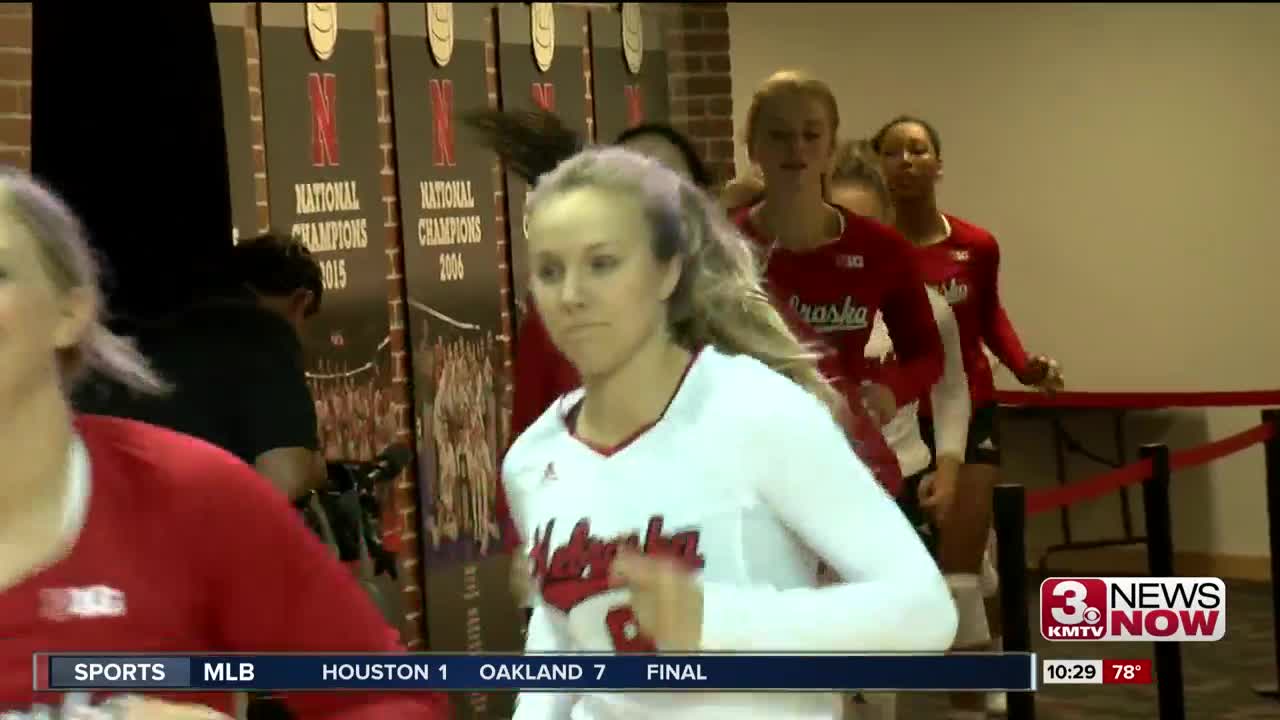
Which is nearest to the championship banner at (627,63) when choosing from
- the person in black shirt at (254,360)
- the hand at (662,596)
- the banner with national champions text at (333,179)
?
the banner with national champions text at (333,179)

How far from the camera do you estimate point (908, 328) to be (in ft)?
5.16

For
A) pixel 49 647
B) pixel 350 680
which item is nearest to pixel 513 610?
pixel 350 680

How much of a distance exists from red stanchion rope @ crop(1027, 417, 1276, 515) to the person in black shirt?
27.3 inches

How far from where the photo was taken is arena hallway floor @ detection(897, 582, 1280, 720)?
1.54 m

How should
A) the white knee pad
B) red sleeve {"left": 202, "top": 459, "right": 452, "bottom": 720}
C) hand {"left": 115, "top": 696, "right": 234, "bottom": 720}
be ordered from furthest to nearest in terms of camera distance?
1. the white knee pad
2. hand {"left": 115, "top": 696, "right": 234, "bottom": 720}
3. red sleeve {"left": 202, "top": 459, "right": 452, "bottom": 720}

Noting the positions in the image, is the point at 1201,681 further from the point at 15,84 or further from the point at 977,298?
the point at 15,84

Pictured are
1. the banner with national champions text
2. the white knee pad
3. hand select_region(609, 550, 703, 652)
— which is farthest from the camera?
the banner with national champions text

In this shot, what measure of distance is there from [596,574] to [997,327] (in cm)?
47

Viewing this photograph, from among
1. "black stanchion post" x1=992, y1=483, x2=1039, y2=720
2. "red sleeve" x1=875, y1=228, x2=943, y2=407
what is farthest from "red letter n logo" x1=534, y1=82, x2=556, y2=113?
"black stanchion post" x1=992, y1=483, x2=1039, y2=720

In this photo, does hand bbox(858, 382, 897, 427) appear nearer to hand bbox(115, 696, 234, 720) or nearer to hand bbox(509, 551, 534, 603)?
hand bbox(509, 551, 534, 603)

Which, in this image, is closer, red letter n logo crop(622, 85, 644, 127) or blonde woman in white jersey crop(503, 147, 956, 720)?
blonde woman in white jersey crop(503, 147, 956, 720)

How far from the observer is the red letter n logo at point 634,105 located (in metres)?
1.55

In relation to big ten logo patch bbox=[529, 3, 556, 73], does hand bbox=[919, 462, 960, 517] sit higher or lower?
lower

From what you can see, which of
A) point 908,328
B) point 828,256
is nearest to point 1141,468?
point 908,328
